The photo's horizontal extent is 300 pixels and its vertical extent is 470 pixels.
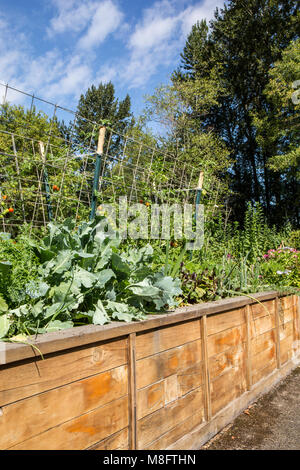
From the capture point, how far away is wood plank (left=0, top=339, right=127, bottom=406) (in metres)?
0.98

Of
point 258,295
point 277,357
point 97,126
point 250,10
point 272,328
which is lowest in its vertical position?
point 277,357

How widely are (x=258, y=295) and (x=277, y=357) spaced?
674mm

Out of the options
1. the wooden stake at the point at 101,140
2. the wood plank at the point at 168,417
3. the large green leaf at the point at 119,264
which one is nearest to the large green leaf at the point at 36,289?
the large green leaf at the point at 119,264

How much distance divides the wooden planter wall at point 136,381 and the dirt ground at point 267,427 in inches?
2.3

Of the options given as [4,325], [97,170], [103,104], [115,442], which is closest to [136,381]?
[115,442]

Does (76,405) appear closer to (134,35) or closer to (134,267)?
(134,267)

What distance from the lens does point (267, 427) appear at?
2.14m

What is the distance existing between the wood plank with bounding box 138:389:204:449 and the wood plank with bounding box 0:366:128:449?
0.73 feet

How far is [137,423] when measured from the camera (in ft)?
4.69

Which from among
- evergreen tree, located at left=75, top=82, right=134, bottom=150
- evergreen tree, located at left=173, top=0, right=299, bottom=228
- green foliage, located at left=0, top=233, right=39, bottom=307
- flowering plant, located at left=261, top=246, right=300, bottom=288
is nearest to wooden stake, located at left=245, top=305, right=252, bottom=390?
flowering plant, located at left=261, top=246, right=300, bottom=288

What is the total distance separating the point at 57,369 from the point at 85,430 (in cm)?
26

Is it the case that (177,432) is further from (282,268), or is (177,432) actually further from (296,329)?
(296,329)

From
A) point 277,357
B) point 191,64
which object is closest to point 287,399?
point 277,357

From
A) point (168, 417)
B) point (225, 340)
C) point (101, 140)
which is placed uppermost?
point (101, 140)
